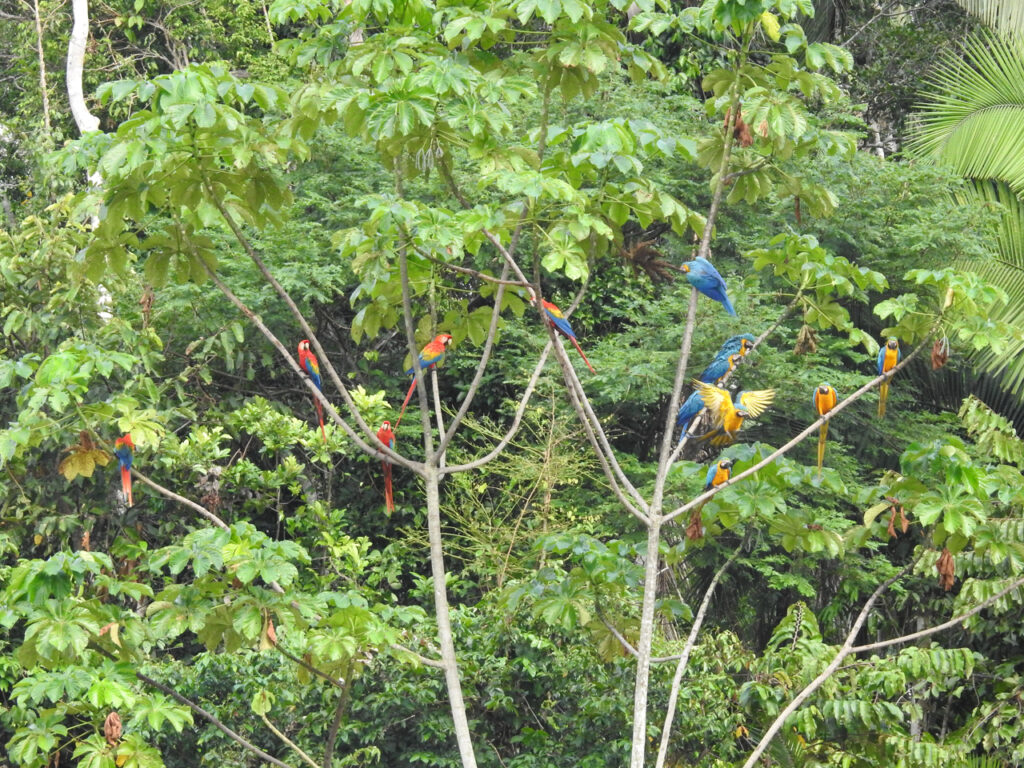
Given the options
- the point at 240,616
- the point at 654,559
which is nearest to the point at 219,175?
the point at 240,616

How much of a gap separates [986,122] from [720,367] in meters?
5.53

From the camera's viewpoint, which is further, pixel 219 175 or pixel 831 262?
pixel 831 262

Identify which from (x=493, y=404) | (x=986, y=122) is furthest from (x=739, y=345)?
(x=986, y=122)

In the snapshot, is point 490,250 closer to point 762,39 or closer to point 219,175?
point 762,39

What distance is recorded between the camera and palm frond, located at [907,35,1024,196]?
798 cm

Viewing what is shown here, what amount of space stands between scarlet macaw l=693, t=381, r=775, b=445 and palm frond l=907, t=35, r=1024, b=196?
5.34 metres

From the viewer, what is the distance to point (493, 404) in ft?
27.2

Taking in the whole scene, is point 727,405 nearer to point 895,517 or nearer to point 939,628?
point 895,517

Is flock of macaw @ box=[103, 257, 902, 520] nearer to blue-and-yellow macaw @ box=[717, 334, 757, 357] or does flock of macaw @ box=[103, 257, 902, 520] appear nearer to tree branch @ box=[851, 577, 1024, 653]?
blue-and-yellow macaw @ box=[717, 334, 757, 357]

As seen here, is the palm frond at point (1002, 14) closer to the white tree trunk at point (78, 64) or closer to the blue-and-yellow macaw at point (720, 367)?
the blue-and-yellow macaw at point (720, 367)

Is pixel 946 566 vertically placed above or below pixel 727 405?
below

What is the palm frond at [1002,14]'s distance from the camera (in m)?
8.67

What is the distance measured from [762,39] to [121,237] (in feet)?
26.9

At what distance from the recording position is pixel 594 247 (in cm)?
343
